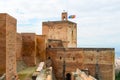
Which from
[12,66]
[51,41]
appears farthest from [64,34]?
[12,66]

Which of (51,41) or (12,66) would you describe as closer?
(12,66)

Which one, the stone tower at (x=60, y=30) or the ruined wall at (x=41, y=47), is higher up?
the stone tower at (x=60, y=30)

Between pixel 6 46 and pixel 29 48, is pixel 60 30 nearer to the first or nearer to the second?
pixel 29 48

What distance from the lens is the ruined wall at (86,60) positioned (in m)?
26.7

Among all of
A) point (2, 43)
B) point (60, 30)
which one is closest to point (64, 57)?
point (60, 30)

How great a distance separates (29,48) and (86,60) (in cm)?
585

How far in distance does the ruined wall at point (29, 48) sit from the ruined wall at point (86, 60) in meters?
2.75

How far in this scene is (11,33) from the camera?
517 inches

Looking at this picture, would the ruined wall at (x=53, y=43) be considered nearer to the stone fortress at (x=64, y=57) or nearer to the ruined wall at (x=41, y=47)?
the stone fortress at (x=64, y=57)

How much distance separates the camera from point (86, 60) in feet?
88.2

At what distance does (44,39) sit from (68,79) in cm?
476

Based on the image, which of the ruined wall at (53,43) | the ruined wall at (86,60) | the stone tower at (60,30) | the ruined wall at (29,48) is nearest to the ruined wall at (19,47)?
the ruined wall at (29,48)

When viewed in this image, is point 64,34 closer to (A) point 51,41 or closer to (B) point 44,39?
(A) point 51,41

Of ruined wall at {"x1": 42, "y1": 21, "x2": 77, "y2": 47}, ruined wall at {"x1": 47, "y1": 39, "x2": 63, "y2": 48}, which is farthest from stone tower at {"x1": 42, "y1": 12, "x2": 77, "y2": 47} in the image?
ruined wall at {"x1": 47, "y1": 39, "x2": 63, "y2": 48}
